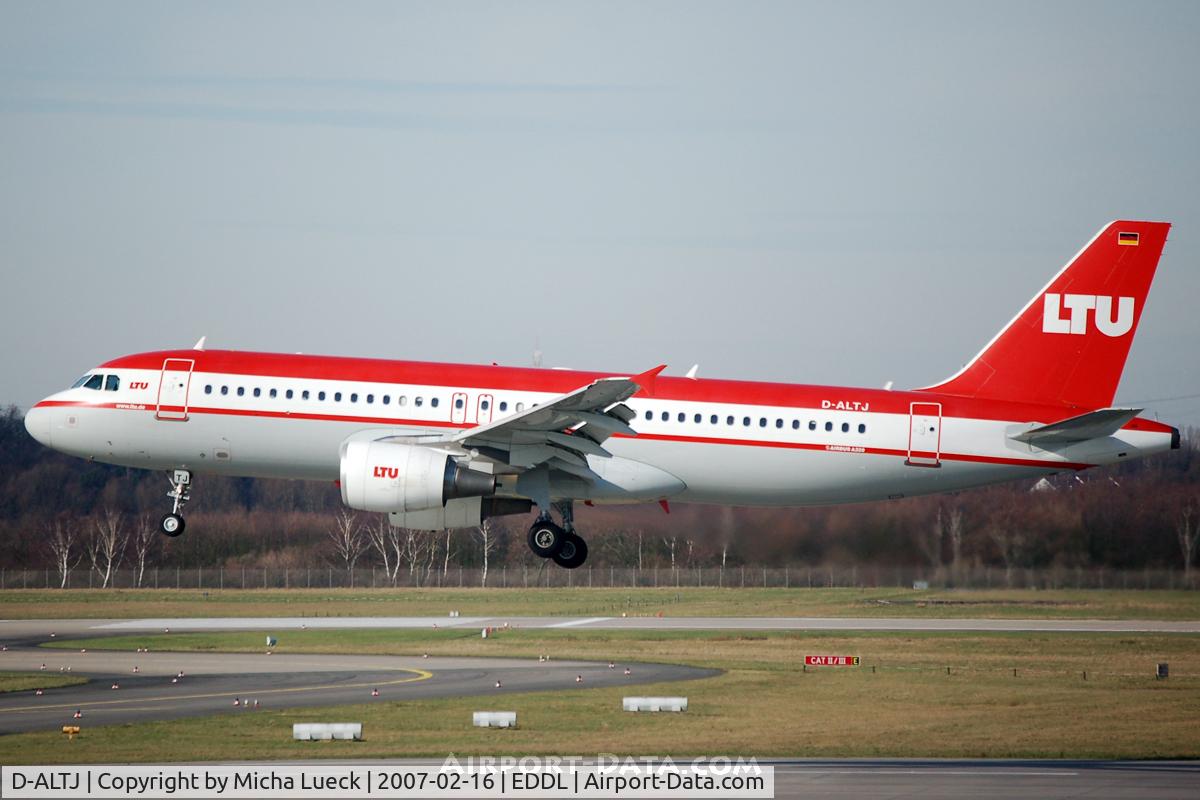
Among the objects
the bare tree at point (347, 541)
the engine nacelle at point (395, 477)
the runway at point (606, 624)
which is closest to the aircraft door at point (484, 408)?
the engine nacelle at point (395, 477)

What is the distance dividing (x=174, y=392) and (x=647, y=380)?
11.0m

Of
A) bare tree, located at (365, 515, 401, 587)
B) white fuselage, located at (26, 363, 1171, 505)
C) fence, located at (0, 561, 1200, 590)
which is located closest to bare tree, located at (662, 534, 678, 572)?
fence, located at (0, 561, 1200, 590)

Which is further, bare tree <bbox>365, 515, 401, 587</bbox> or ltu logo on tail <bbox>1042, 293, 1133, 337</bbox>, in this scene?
bare tree <bbox>365, 515, 401, 587</bbox>

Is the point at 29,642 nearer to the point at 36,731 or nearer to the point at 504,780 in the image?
the point at 36,731

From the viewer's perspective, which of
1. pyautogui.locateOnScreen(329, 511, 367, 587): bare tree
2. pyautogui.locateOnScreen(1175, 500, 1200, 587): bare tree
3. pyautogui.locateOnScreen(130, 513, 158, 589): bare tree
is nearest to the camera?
pyautogui.locateOnScreen(1175, 500, 1200, 587): bare tree

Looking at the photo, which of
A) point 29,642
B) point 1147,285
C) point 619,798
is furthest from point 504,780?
point 29,642

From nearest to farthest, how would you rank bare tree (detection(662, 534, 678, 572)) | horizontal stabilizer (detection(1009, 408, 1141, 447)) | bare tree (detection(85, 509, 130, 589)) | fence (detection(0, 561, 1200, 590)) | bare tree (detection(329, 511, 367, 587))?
horizontal stabilizer (detection(1009, 408, 1141, 447)) → bare tree (detection(662, 534, 678, 572)) → fence (detection(0, 561, 1200, 590)) → bare tree (detection(329, 511, 367, 587)) → bare tree (detection(85, 509, 130, 589))

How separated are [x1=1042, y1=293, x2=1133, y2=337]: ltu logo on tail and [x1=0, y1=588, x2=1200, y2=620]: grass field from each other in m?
10.0

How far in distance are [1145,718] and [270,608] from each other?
36.1 m

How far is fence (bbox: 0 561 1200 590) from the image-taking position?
44.1m

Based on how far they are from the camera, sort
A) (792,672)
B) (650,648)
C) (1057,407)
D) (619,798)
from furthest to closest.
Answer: (650,648), (792,672), (1057,407), (619,798)

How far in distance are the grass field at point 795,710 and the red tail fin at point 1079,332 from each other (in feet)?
24.5

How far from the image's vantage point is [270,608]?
60.3 meters

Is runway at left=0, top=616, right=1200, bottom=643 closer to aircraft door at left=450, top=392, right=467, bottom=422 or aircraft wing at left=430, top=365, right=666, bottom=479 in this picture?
aircraft wing at left=430, top=365, right=666, bottom=479
